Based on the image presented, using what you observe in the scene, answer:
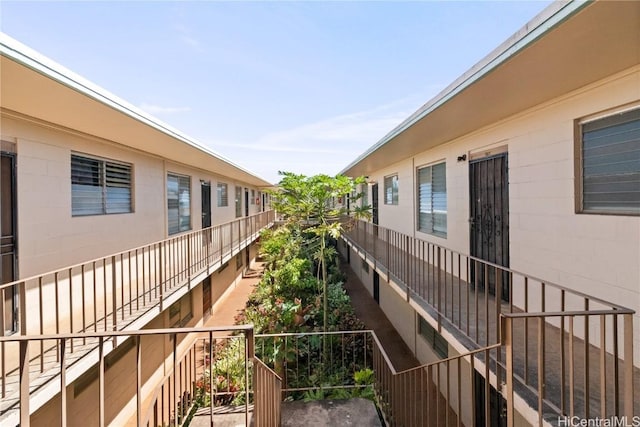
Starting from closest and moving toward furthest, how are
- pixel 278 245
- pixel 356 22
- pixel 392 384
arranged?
1. pixel 392 384
2. pixel 356 22
3. pixel 278 245

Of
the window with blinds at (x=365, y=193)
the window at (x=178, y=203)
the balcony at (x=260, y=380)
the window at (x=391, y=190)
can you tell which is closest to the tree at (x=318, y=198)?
the balcony at (x=260, y=380)

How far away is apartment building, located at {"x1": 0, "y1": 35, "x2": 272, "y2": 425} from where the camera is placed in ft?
10.6

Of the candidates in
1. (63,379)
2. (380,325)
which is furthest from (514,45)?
(380,325)

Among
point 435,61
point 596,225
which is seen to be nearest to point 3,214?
point 596,225

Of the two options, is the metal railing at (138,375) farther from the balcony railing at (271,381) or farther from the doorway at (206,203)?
the doorway at (206,203)

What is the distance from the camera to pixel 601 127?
3652mm

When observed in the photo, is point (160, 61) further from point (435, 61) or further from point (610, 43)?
point (610, 43)

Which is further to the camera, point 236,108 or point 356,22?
point 236,108

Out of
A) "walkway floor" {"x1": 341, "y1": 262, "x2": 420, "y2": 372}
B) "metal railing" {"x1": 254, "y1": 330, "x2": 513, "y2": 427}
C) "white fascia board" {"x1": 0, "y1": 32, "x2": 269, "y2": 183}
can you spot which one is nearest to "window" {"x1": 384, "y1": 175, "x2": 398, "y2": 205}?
"walkway floor" {"x1": 341, "y1": 262, "x2": 420, "y2": 372}

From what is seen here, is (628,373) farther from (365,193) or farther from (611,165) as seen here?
(365,193)

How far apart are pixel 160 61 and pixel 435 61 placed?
667cm

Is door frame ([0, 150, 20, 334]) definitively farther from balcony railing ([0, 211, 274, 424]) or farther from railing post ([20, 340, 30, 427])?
railing post ([20, 340, 30, 427])

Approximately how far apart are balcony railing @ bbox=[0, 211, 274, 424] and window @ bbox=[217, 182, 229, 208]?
5521mm

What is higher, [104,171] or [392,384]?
[104,171]
